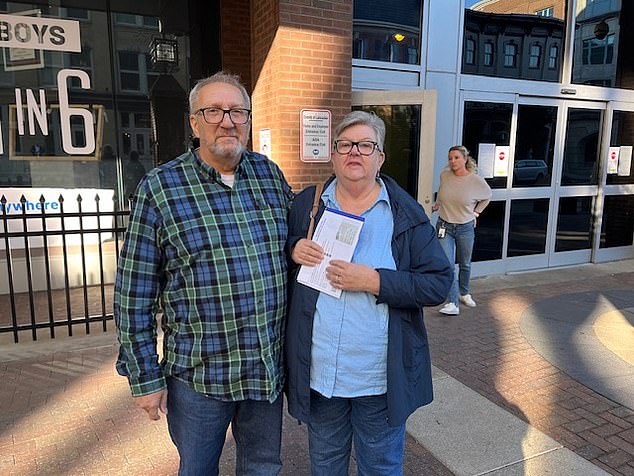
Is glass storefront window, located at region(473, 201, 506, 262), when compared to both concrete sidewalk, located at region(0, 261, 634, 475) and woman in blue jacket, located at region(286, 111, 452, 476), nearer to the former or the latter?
concrete sidewalk, located at region(0, 261, 634, 475)

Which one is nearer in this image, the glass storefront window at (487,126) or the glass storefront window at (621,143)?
the glass storefront window at (487,126)

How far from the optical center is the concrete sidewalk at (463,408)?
8.89ft

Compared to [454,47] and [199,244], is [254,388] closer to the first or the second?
[199,244]

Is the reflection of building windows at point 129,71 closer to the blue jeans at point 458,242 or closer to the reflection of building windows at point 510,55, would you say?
the blue jeans at point 458,242

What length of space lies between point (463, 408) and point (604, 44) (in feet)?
21.8

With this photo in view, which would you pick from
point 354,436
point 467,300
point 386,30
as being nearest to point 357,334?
point 354,436

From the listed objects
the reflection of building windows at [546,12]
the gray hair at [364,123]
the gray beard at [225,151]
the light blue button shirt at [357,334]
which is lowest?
the light blue button shirt at [357,334]

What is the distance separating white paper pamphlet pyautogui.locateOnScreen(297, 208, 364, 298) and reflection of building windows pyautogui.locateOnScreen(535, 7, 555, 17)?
258 inches

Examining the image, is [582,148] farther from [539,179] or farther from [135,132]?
[135,132]

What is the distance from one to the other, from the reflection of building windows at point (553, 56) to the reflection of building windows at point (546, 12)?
44 cm

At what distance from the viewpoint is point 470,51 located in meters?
6.37

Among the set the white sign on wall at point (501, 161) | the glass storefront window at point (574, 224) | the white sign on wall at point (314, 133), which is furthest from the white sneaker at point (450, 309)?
the glass storefront window at point (574, 224)

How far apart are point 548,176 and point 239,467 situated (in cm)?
649

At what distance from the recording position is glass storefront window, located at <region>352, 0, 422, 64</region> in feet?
18.9
